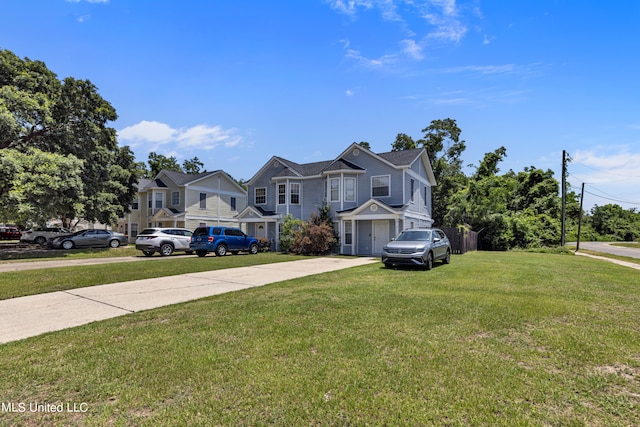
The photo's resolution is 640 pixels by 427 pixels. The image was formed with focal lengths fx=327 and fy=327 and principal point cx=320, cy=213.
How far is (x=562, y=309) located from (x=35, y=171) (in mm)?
24599

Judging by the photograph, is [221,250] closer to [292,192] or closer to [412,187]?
Answer: [292,192]

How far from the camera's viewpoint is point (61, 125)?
75.4ft

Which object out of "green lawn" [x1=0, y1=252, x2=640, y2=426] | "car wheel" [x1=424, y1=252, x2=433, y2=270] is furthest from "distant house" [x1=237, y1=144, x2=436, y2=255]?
"green lawn" [x1=0, y1=252, x2=640, y2=426]

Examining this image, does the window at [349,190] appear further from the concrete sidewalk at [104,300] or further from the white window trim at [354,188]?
the concrete sidewalk at [104,300]

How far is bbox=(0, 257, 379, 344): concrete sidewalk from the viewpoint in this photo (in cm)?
573

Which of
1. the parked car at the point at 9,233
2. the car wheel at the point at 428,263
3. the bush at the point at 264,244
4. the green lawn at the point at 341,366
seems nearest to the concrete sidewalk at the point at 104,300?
the green lawn at the point at 341,366

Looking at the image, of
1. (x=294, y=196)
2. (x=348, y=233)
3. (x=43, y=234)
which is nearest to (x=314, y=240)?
(x=348, y=233)

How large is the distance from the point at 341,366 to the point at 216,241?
17151mm

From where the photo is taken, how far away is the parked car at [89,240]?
2483cm

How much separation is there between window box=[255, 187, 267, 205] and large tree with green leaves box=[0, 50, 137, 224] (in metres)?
11.7

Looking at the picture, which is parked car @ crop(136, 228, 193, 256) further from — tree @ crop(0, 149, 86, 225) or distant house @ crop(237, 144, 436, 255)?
distant house @ crop(237, 144, 436, 255)

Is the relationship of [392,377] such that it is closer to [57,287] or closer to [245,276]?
[245,276]

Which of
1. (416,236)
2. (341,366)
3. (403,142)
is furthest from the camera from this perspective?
(403,142)

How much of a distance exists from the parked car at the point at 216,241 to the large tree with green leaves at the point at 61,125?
8.42 metres
